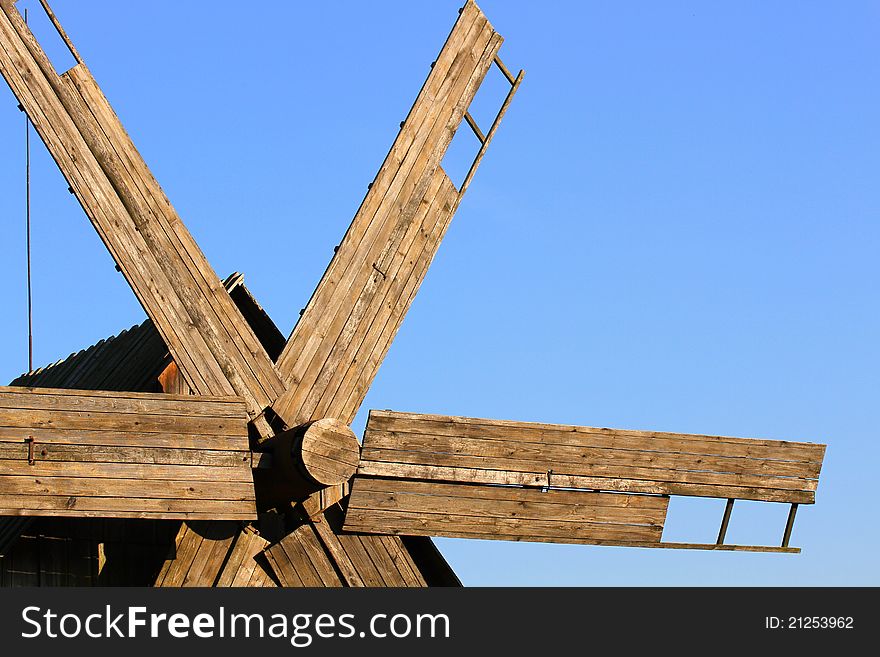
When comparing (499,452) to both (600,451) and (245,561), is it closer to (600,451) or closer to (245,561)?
(600,451)

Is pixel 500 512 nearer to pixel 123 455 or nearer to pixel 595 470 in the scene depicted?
pixel 595 470

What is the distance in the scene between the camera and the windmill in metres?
8.90

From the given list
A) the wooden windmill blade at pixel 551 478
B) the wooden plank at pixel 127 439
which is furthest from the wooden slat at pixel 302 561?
the wooden plank at pixel 127 439

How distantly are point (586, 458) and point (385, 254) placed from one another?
213cm

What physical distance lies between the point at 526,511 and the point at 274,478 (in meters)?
1.81

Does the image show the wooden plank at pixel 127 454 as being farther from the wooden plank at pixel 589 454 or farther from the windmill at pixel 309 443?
the wooden plank at pixel 589 454

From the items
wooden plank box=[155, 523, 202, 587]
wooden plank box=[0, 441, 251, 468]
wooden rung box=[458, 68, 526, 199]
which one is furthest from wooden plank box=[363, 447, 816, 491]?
wooden rung box=[458, 68, 526, 199]

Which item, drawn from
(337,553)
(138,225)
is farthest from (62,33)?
(337,553)

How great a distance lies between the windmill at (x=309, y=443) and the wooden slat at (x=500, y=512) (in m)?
0.01

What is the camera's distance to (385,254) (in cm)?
1066

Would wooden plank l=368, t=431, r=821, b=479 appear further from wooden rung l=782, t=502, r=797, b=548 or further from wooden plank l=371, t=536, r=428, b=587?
wooden plank l=371, t=536, r=428, b=587

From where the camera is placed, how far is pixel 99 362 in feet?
42.1
